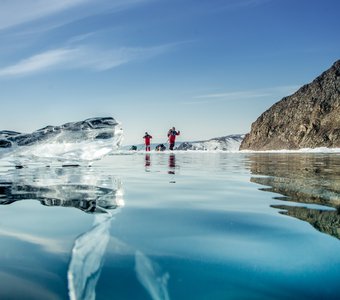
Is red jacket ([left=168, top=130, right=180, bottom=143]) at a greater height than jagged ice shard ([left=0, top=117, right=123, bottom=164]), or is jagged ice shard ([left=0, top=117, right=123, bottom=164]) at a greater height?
red jacket ([left=168, top=130, right=180, bottom=143])

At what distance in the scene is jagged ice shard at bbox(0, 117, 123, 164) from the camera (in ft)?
25.5

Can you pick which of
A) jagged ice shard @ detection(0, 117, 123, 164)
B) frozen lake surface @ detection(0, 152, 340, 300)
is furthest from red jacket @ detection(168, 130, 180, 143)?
frozen lake surface @ detection(0, 152, 340, 300)

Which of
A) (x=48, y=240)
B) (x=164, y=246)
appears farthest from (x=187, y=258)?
(x=48, y=240)

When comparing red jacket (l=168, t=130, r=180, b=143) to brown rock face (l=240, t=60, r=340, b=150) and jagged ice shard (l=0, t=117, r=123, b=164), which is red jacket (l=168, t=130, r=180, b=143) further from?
brown rock face (l=240, t=60, r=340, b=150)

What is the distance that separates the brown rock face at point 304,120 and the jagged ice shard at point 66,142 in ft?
236

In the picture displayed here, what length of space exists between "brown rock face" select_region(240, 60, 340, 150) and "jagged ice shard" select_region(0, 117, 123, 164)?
7186cm

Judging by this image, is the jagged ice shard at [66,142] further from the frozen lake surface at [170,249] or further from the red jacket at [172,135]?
the red jacket at [172,135]

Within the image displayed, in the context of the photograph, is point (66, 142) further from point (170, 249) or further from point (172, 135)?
point (172, 135)

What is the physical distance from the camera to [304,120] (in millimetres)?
86875

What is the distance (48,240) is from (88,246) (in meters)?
0.32

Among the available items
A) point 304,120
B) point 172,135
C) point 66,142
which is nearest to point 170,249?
point 66,142

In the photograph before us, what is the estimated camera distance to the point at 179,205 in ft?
12.1

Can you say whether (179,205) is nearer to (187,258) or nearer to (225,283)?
(187,258)

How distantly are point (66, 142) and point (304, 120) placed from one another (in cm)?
8605
